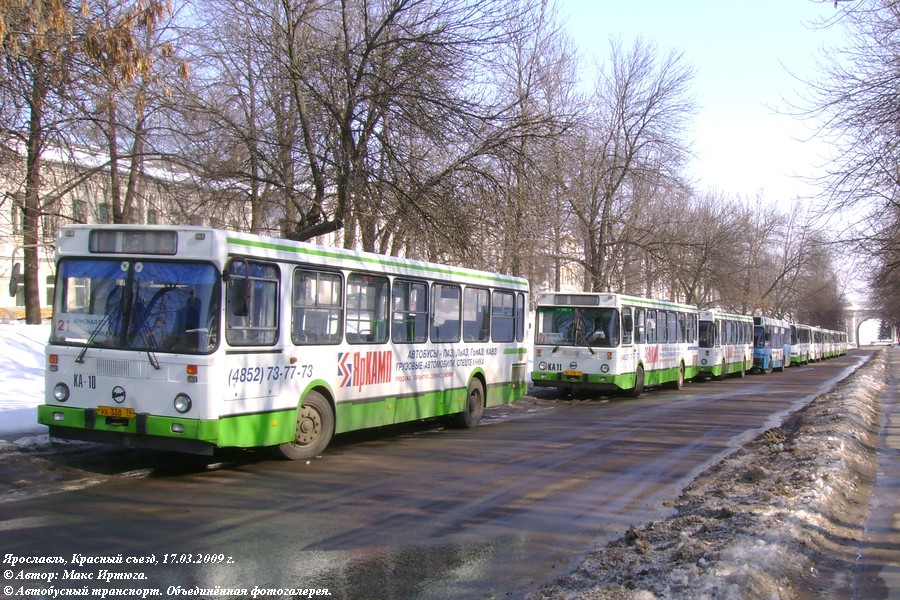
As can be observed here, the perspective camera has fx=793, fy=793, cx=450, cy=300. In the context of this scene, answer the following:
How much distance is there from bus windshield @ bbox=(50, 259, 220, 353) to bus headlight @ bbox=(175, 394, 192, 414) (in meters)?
0.52

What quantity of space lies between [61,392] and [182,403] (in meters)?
1.67

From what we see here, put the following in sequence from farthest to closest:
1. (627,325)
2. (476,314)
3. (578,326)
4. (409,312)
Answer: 1. (627,325)
2. (578,326)
3. (476,314)
4. (409,312)

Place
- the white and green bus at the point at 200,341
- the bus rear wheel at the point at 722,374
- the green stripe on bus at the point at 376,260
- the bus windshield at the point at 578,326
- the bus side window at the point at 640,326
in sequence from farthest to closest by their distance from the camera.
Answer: the bus rear wheel at the point at 722,374
the bus side window at the point at 640,326
the bus windshield at the point at 578,326
the green stripe on bus at the point at 376,260
the white and green bus at the point at 200,341

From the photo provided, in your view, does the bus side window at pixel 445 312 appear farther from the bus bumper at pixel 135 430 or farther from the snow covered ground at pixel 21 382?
the snow covered ground at pixel 21 382

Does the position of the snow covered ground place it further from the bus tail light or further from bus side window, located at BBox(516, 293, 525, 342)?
bus side window, located at BBox(516, 293, 525, 342)

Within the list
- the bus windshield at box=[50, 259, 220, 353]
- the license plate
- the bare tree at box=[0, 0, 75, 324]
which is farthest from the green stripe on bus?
the bare tree at box=[0, 0, 75, 324]

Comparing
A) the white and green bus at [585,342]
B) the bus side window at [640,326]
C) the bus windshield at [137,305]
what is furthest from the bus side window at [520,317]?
the bus windshield at [137,305]

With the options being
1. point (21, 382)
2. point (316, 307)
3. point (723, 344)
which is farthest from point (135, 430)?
point (723, 344)

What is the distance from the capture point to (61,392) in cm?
927

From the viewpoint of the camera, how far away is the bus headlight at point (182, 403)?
344 inches

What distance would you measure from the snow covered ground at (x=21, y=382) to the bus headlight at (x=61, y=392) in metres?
1.67

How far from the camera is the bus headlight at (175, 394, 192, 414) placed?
28.6 feet

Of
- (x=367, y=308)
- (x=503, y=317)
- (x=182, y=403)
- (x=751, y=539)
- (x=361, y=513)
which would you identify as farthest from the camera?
(x=503, y=317)

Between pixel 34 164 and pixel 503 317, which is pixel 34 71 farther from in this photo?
pixel 503 317
